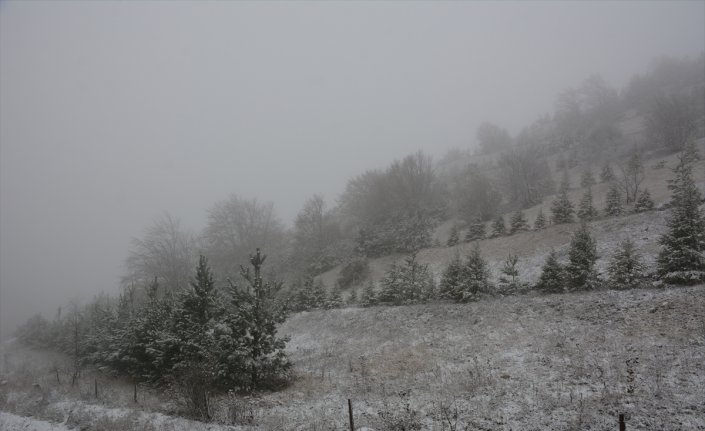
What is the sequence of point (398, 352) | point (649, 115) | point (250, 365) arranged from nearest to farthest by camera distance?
point (250, 365) → point (398, 352) → point (649, 115)

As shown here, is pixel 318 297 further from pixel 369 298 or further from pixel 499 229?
pixel 499 229

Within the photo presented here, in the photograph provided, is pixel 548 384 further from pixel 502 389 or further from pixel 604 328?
pixel 604 328

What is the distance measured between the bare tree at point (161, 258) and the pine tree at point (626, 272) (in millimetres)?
42457

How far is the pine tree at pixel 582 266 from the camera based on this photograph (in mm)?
15598

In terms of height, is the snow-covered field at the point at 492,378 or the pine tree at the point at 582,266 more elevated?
the pine tree at the point at 582,266

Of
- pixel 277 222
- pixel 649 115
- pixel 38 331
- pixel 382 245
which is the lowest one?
pixel 38 331

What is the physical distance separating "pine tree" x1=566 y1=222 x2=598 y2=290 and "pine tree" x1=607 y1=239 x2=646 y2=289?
2.40 feet

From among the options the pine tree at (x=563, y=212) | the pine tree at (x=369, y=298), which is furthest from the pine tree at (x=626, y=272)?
the pine tree at (x=369, y=298)

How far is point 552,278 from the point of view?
54.8ft

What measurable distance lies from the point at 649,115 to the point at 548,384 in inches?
2001

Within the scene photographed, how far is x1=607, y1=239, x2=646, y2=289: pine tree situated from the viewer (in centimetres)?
1449

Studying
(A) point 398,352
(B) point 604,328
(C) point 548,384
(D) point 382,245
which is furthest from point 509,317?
(D) point 382,245

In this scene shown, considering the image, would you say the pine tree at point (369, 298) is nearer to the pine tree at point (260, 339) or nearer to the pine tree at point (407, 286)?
the pine tree at point (407, 286)

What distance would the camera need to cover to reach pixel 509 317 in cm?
1466
